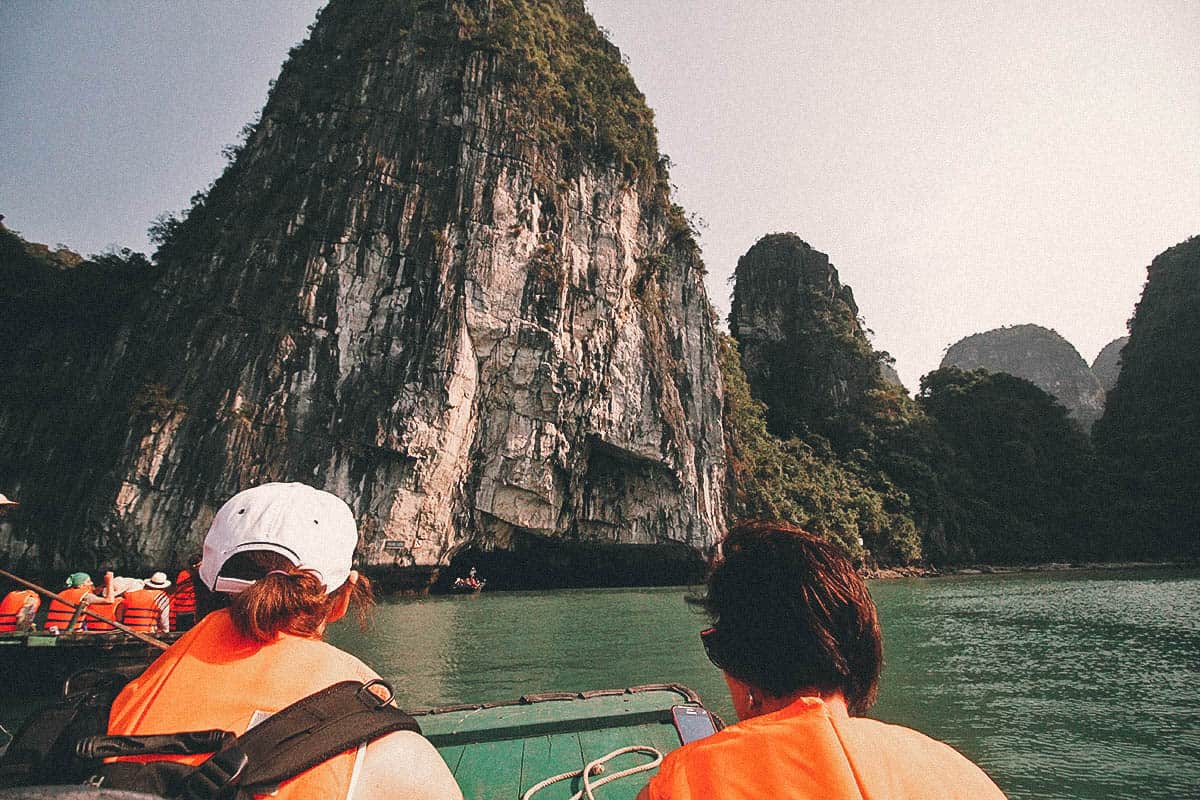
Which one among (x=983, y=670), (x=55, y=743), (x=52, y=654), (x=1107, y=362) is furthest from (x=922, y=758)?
(x=1107, y=362)

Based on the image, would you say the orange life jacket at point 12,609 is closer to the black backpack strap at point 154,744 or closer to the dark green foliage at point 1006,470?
the black backpack strap at point 154,744

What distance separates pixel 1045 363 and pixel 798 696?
108 meters

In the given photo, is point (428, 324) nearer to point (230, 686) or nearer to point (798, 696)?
point (230, 686)

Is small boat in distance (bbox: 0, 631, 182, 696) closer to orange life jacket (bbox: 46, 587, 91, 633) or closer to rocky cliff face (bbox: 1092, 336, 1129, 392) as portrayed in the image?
orange life jacket (bbox: 46, 587, 91, 633)

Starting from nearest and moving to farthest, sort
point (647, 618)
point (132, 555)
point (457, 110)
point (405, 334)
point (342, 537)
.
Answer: point (342, 537)
point (647, 618)
point (132, 555)
point (405, 334)
point (457, 110)

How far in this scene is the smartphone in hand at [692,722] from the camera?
262cm

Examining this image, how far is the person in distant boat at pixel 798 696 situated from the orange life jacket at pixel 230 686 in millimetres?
544

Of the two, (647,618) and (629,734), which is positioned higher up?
(629,734)

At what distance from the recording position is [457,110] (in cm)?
2250

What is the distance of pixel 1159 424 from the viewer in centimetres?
4241

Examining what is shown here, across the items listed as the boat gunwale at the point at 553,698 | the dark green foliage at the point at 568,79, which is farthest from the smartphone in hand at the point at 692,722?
the dark green foliage at the point at 568,79

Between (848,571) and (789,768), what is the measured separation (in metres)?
0.43

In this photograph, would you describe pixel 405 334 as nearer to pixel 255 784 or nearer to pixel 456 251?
pixel 456 251

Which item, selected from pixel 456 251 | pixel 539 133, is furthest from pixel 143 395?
pixel 539 133
